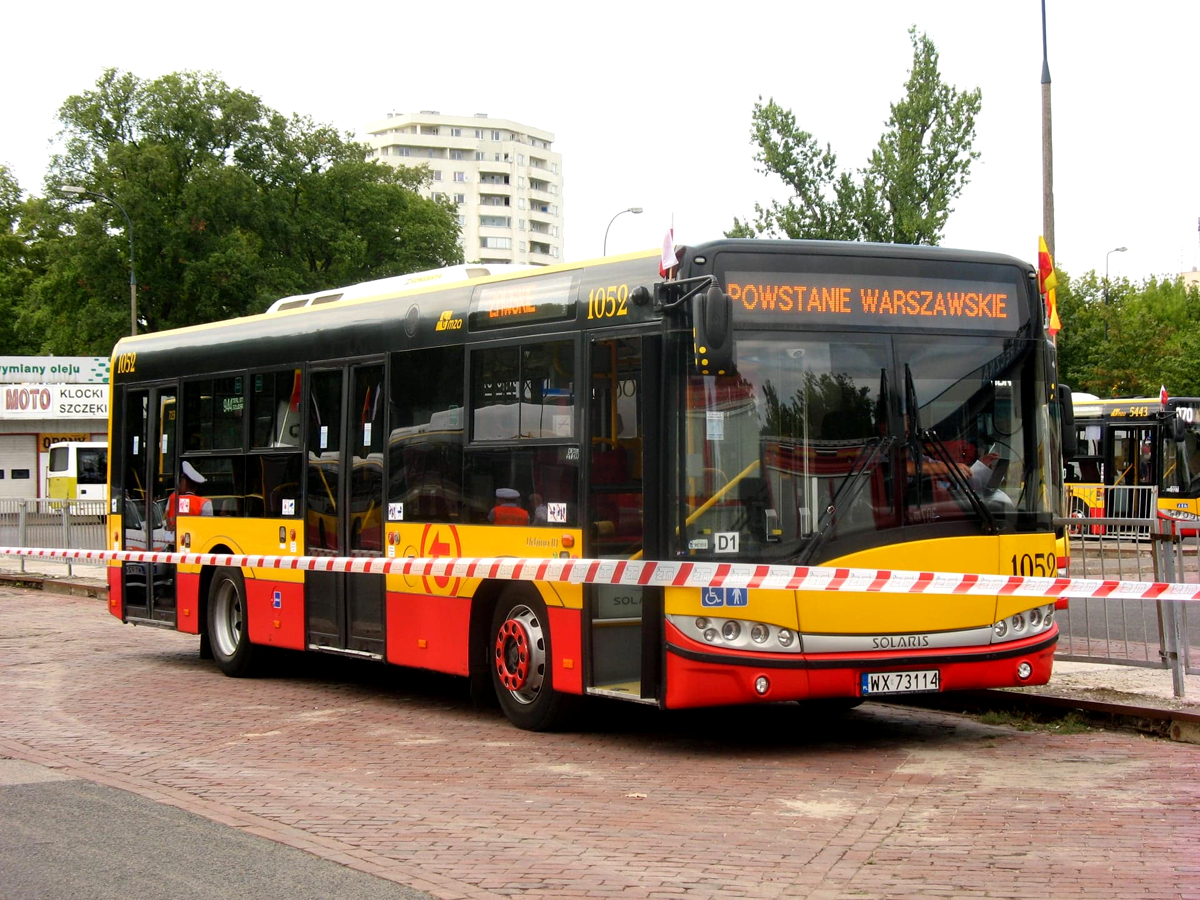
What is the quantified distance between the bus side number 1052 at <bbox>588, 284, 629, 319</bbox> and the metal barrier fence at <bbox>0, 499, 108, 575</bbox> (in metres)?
18.0

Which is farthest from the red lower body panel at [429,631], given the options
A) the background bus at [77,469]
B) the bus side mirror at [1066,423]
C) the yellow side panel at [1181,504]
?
the background bus at [77,469]

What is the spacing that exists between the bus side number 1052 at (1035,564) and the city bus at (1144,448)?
73.4 feet

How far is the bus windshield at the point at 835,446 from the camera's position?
29.4ft

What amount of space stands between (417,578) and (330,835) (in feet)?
14.2

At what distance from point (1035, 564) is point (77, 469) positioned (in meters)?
51.9

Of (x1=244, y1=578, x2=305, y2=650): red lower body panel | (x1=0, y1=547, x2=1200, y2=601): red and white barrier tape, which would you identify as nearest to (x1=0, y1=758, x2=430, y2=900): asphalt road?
(x1=0, y1=547, x2=1200, y2=601): red and white barrier tape

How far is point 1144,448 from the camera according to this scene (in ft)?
109

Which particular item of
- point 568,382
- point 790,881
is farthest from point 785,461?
point 790,881

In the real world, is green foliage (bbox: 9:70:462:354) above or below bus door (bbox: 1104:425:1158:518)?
above

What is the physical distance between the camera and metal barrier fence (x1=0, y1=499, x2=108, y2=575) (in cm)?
2616

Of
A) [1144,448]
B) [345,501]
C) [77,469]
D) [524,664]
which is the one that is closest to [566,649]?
[524,664]

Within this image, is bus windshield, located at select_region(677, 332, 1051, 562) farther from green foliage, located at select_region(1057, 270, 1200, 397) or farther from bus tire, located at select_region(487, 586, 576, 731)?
green foliage, located at select_region(1057, 270, 1200, 397)

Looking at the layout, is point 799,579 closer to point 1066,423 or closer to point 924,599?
point 924,599

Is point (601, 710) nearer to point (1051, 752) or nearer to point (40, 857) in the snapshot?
point (1051, 752)
